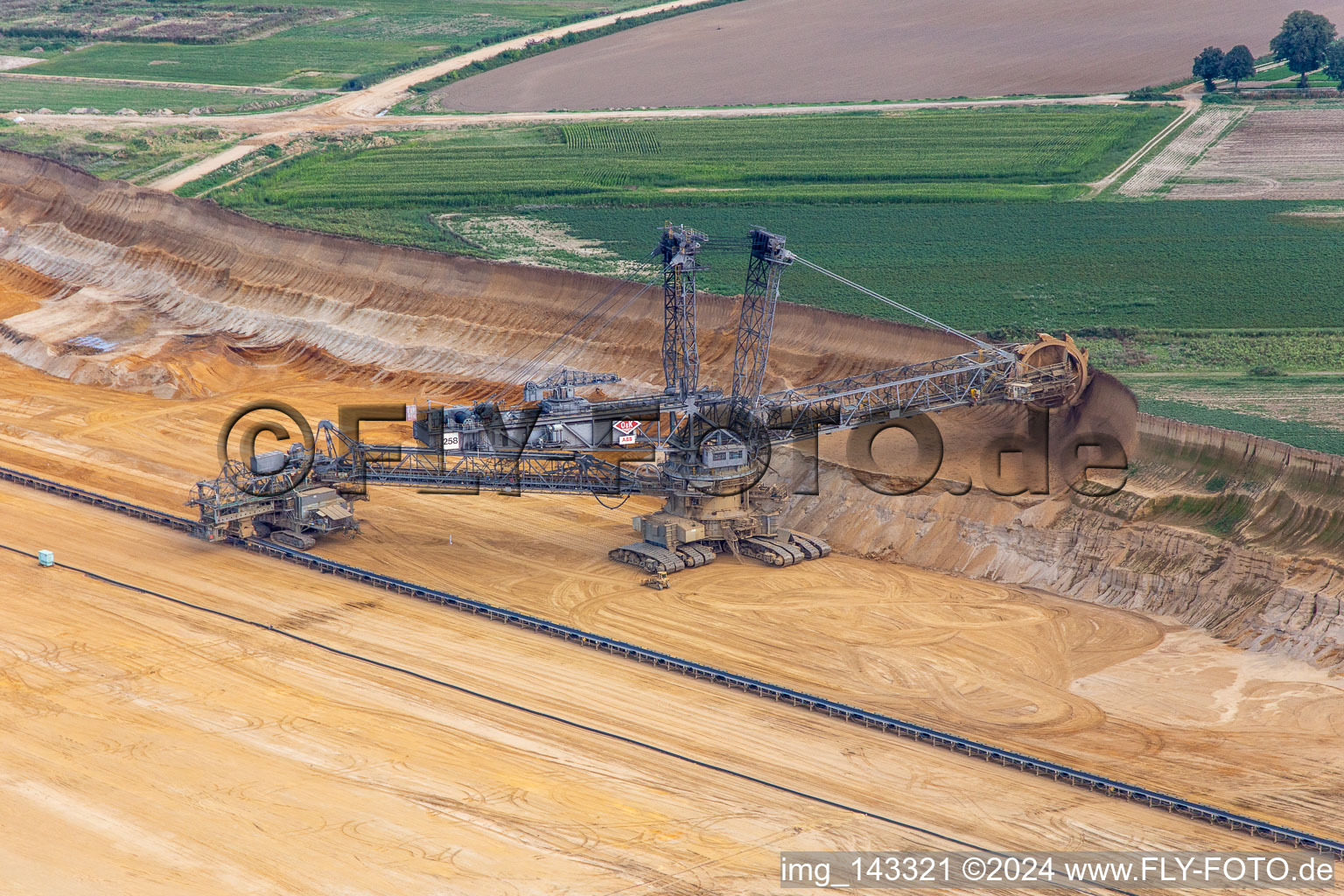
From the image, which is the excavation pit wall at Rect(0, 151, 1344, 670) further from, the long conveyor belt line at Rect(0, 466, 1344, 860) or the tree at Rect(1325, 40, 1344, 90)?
the tree at Rect(1325, 40, 1344, 90)

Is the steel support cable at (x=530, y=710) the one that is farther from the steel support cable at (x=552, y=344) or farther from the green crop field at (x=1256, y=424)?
the green crop field at (x=1256, y=424)

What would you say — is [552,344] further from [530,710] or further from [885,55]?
[885,55]

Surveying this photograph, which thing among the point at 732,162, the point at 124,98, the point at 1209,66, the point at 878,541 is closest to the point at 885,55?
the point at 1209,66

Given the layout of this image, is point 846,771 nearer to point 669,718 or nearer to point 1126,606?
point 669,718

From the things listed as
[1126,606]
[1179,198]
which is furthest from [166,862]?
[1179,198]

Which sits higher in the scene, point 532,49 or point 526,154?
point 532,49
